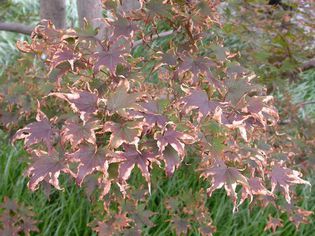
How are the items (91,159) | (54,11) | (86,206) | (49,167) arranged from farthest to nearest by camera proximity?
(86,206) → (54,11) → (49,167) → (91,159)

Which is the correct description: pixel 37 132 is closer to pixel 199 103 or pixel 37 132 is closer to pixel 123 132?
pixel 123 132

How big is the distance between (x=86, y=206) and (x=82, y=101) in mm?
1366

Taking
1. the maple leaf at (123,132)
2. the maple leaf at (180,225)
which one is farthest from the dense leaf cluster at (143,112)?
the maple leaf at (180,225)

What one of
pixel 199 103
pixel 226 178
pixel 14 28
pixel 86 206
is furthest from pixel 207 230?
pixel 14 28

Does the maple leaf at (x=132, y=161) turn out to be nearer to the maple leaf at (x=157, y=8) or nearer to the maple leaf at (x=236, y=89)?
the maple leaf at (x=236, y=89)

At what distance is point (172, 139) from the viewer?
1.09 m

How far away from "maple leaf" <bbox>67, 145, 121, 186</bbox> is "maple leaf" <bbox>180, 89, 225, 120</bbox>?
228mm

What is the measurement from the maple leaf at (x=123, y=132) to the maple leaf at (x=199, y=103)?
160mm

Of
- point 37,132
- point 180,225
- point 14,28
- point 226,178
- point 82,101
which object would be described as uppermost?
point 82,101

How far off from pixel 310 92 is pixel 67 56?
3.24m

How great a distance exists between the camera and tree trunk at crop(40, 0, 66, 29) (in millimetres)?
2053

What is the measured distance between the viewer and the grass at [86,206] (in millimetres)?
2281

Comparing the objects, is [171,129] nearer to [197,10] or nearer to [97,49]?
[97,49]

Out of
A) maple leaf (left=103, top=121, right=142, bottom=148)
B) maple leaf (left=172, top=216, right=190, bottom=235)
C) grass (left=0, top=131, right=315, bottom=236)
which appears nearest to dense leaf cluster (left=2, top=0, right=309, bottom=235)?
maple leaf (left=103, top=121, right=142, bottom=148)
